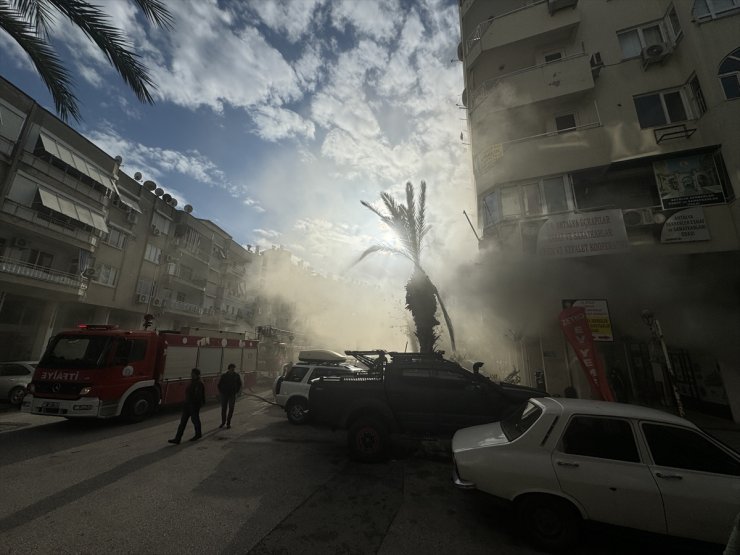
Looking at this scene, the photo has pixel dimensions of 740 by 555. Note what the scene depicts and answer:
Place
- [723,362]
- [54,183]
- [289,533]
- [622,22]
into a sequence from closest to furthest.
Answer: [289,533]
[723,362]
[622,22]
[54,183]

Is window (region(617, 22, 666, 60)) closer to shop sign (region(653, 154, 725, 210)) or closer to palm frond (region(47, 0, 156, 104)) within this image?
shop sign (region(653, 154, 725, 210))

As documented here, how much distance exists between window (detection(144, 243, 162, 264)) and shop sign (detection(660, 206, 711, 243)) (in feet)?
94.8

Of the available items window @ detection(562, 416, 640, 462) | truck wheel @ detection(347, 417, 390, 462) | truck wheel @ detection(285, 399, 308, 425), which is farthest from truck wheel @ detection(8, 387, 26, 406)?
window @ detection(562, 416, 640, 462)

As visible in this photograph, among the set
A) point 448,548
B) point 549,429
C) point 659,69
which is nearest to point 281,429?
point 448,548

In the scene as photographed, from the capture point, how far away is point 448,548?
124 inches

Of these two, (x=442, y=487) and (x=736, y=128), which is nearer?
(x=442, y=487)

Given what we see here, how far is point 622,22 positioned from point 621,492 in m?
15.7

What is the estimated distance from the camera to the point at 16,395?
998 cm

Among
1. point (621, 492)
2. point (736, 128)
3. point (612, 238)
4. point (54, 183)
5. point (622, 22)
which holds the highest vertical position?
point (622, 22)

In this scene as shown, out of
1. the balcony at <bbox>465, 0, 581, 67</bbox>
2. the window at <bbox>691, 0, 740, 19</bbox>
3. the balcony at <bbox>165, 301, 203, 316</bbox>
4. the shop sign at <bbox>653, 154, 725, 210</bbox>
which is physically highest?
the balcony at <bbox>465, 0, 581, 67</bbox>

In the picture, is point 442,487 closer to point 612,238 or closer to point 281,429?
point 281,429

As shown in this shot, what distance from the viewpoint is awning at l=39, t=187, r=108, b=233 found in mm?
15555

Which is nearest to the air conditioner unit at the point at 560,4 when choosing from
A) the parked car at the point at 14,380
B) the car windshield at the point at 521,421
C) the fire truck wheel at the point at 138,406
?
the car windshield at the point at 521,421

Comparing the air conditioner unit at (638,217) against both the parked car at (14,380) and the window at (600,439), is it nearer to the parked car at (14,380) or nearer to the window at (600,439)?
the window at (600,439)
